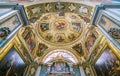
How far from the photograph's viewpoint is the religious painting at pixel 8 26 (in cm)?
830

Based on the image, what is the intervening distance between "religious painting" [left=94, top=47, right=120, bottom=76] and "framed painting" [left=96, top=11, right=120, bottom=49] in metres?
1.29

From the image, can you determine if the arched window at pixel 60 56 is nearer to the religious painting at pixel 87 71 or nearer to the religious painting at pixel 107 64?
the religious painting at pixel 87 71

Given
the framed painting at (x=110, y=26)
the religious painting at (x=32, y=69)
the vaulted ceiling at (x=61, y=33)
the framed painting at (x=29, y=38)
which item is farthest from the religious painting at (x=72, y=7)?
the religious painting at (x=32, y=69)

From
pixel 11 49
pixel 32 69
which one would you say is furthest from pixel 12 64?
pixel 32 69

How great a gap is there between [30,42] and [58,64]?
12.6 feet

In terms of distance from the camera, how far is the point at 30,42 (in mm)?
15047

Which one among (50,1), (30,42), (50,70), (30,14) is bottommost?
(50,70)

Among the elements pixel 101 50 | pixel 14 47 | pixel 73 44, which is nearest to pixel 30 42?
pixel 14 47

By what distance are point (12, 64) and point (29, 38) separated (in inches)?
180

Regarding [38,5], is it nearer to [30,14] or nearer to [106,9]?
[30,14]

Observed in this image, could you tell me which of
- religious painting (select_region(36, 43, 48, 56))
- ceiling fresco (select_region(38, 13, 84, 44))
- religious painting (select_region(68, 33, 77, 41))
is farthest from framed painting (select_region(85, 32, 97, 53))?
religious painting (select_region(36, 43, 48, 56))

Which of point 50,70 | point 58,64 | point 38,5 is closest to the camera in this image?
point 38,5

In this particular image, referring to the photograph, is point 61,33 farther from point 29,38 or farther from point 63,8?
point 63,8

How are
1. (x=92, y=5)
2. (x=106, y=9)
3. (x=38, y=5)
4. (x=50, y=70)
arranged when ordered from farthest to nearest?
(x=50, y=70), (x=38, y=5), (x=92, y=5), (x=106, y=9)
